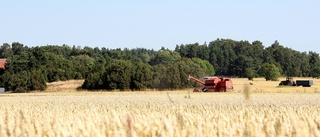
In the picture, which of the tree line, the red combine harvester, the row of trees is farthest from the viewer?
the row of trees

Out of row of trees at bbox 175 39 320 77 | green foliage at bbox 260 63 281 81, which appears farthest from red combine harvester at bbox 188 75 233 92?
row of trees at bbox 175 39 320 77

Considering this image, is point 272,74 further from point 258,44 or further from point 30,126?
point 30,126

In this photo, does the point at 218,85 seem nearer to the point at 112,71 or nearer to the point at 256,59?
the point at 112,71

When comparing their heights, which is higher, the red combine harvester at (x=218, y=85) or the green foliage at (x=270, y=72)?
the green foliage at (x=270, y=72)

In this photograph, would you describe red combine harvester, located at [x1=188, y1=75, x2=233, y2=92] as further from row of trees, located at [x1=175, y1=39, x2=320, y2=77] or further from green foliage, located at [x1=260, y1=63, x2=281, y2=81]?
row of trees, located at [x1=175, y1=39, x2=320, y2=77]

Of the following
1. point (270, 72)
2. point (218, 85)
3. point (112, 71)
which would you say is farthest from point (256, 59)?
point (218, 85)

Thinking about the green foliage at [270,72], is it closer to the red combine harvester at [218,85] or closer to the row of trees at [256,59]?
the row of trees at [256,59]

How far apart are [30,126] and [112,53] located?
11514 centimetres

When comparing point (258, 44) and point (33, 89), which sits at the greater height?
point (258, 44)

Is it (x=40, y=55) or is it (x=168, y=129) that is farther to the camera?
(x=40, y=55)

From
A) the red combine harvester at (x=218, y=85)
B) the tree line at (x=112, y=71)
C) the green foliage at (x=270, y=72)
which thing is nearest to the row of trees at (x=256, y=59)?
the tree line at (x=112, y=71)

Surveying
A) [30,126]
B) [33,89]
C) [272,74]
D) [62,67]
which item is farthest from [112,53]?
[30,126]

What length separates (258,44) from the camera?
151875mm

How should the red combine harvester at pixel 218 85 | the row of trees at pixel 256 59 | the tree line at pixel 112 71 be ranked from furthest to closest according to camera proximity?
the row of trees at pixel 256 59 < the tree line at pixel 112 71 < the red combine harvester at pixel 218 85
